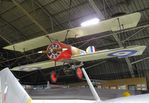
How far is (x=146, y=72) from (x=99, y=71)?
108 inches

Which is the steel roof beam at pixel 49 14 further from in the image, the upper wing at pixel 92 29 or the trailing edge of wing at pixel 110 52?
the trailing edge of wing at pixel 110 52

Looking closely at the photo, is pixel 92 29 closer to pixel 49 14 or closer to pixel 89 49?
pixel 89 49

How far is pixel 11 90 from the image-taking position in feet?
8.36

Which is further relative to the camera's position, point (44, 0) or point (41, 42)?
point (44, 0)

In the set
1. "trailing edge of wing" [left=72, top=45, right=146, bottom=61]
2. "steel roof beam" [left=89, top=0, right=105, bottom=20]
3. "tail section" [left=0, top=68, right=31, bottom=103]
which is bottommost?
"tail section" [left=0, top=68, right=31, bottom=103]

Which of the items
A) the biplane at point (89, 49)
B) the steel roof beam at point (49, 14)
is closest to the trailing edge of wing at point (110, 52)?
the biplane at point (89, 49)

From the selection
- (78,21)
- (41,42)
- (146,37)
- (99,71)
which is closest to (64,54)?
(41,42)

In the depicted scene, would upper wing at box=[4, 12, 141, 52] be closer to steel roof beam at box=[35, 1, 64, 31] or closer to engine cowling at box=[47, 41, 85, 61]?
engine cowling at box=[47, 41, 85, 61]

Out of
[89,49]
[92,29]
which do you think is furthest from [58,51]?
[92,29]

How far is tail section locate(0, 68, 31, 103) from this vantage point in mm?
2426

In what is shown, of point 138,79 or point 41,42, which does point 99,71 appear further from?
point 41,42

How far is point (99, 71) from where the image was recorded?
12688 millimetres

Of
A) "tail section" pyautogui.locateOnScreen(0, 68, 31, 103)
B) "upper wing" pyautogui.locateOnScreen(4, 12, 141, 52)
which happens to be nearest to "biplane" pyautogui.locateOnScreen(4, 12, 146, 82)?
"upper wing" pyautogui.locateOnScreen(4, 12, 141, 52)

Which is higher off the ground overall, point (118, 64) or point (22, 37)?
point (22, 37)
